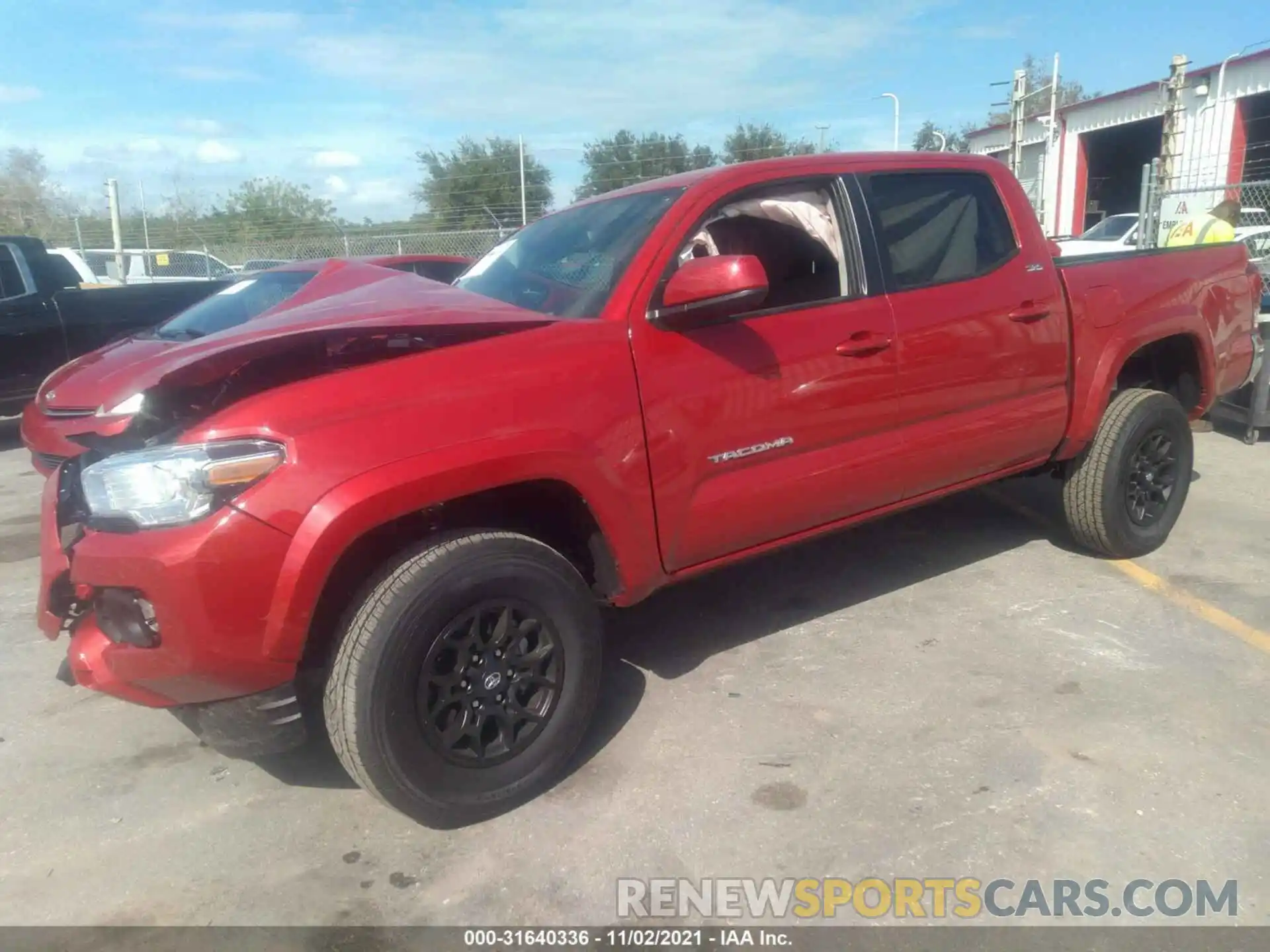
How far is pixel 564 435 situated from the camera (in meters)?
2.77

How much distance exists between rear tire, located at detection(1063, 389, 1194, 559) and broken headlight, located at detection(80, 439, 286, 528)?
358 centimetres

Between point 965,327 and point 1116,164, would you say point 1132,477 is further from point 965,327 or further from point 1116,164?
point 1116,164

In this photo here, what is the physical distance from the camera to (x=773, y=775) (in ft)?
9.70

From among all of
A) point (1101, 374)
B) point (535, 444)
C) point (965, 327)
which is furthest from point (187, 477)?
point (1101, 374)

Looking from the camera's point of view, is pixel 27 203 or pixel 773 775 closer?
pixel 773 775

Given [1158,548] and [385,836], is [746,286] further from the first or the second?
[1158,548]

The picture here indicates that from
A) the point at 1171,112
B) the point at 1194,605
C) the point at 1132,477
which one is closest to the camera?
the point at 1194,605

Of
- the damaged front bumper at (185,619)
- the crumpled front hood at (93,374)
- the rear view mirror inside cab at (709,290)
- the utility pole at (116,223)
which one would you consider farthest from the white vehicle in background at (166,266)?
the rear view mirror inside cab at (709,290)

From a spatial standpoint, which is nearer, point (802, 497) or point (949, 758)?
point (949, 758)

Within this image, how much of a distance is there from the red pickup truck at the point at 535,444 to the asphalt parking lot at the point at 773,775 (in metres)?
0.31

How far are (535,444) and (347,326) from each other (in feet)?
2.01

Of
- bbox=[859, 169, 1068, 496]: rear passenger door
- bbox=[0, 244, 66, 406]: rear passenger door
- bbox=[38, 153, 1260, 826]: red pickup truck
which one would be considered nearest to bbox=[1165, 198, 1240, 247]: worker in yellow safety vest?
bbox=[859, 169, 1068, 496]: rear passenger door

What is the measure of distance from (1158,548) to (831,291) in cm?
244

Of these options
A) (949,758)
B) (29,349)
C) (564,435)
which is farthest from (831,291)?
(29,349)
